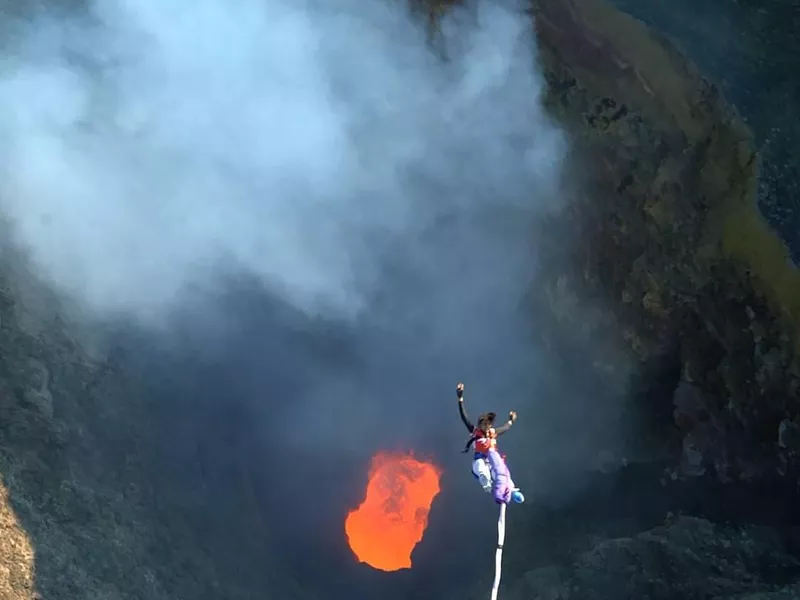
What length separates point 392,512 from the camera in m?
18.5

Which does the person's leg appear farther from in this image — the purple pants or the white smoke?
the white smoke

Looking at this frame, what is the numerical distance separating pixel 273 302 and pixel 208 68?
5.45 metres

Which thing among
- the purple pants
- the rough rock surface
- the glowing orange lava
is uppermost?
the glowing orange lava

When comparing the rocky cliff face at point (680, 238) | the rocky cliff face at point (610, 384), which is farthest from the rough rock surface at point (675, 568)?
the rocky cliff face at point (680, 238)

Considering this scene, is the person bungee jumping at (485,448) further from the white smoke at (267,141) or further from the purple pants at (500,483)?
the white smoke at (267,141)

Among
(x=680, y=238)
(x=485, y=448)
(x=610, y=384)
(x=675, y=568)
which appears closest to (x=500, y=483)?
(x=485, y=448)

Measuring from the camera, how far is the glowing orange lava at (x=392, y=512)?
17953 mm

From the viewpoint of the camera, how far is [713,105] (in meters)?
13.4

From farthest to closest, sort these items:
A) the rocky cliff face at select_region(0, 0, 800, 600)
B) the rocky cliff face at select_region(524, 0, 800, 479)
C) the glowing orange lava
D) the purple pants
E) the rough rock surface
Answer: the glowing orange lava, the rough rock surface, the rocky cliff face at select_region(524, 0, 800, 479), the rocky cliff face at select_region(0, 0, 800, 600), the purple pants

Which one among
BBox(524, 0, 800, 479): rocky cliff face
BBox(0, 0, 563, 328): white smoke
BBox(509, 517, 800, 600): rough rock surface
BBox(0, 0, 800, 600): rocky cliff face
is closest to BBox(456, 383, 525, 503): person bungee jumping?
BBox(509, 517, 800, 600): rough rock surface

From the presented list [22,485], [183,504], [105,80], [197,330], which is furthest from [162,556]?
[105,80]

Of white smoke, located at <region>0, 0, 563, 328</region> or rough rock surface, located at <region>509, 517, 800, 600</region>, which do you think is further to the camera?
white smoke, located at <region>0, 0, 563, 328</region>

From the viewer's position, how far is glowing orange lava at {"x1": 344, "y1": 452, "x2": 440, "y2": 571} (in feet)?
58.9

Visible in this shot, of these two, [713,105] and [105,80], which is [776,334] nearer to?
[713,105]
